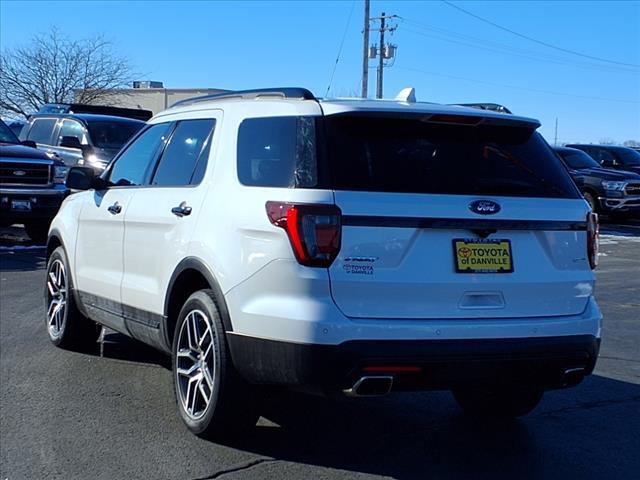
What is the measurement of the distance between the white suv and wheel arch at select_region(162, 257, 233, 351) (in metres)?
0.01

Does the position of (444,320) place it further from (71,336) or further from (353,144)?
(71,336)

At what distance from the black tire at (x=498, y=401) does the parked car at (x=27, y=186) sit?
31.3 feet

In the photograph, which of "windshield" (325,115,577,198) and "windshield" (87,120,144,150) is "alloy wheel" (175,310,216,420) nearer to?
"windshield" (325,115,577,198)

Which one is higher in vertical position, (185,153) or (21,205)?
(185,153)

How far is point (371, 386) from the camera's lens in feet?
13.8

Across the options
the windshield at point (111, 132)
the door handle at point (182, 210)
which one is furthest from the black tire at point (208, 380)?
the windshield at point (111, 132)

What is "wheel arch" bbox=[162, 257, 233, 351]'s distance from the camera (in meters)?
4.65

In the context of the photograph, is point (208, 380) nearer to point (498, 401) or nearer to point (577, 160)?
point (498, 401)

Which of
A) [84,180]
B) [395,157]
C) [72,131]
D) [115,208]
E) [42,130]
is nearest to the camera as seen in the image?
[395,157]

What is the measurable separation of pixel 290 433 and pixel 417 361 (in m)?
1.32

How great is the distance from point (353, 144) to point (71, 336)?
11.9 feet

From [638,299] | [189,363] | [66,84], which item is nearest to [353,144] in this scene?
[189,363]

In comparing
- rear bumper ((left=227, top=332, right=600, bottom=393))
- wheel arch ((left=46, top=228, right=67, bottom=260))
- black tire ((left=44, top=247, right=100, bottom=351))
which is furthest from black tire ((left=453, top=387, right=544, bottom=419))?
wheel arch ((left=46, top=228, right=67, bottom=260))

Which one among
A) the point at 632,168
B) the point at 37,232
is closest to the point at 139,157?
the point at 37,232
